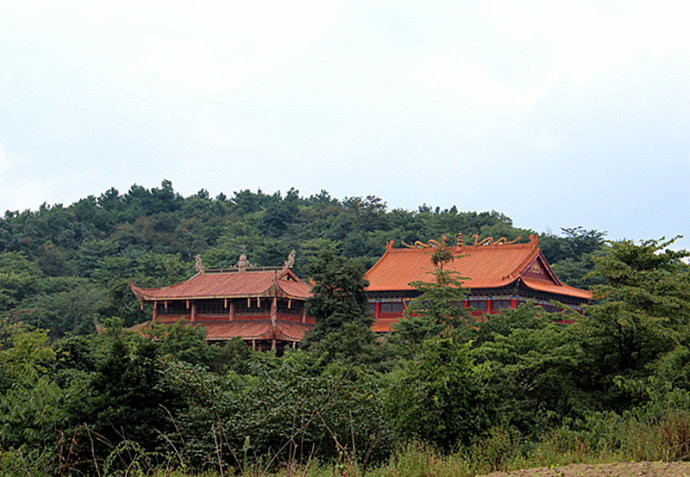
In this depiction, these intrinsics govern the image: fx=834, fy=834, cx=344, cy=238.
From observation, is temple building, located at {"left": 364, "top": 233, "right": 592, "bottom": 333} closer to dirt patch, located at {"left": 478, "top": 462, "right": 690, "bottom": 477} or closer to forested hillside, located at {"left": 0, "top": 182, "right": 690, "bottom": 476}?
forested hillside, located at {"left": 0, "top": 182, "right": 690, "bottom": 476}

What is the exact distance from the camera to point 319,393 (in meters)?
14.0

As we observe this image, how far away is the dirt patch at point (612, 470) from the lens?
31.0ft

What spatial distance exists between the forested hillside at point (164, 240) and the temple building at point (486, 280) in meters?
12.5

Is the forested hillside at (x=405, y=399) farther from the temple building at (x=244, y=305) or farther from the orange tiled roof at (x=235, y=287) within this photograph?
the orange tiled roof at (x=235, y=287)

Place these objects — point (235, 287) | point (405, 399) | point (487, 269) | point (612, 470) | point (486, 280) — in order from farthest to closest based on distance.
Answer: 1. point (235, 287)
2. point (487, 269)
3. point (486, 280)
4. point (405, 399)
5. point (612, 470)

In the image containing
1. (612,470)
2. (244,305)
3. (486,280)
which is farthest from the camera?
(244,305)

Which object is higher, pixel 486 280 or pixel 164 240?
pixel 164 240

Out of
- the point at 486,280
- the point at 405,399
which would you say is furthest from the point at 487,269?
the point at 405,399

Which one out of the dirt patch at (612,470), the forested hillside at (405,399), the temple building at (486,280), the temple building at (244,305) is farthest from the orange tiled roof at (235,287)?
the dirt patch at (612,470)

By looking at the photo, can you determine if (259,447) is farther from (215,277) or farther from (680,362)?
(215,277)

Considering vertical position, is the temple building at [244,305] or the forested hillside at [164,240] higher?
the forested hillside at [164,240]

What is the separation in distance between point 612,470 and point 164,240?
76717 millimetres

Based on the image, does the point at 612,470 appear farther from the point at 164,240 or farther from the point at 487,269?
the point at 164,240

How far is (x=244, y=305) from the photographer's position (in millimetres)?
38969
